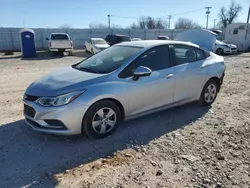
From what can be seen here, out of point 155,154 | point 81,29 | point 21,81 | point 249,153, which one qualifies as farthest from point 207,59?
point 81,29

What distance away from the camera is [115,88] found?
3.82 m

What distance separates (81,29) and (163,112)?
76.0 ft

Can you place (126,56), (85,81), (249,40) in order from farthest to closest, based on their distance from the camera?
(249,40) < (126,56) < (85,81)

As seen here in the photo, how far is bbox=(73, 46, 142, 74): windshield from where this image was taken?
414 centimetres

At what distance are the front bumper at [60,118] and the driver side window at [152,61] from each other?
0.95 m

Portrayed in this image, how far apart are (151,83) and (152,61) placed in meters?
0.43

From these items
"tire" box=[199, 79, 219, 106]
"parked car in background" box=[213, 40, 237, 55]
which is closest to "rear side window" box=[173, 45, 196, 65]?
"tire" box=[199, 79, 219, 106]

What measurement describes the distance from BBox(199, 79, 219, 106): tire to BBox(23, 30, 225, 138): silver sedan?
8cm

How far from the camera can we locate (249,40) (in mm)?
24781

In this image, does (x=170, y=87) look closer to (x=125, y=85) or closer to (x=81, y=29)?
(x=125, y=85)

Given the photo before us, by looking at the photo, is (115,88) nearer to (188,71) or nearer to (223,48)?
(188,71)

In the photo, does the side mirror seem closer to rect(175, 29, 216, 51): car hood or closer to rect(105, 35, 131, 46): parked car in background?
rect(175, 29, 216, 51): car hood

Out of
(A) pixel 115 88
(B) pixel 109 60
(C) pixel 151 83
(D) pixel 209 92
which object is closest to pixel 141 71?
(C) pixel 151 83

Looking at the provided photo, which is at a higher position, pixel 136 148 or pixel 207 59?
pixel 207 59
